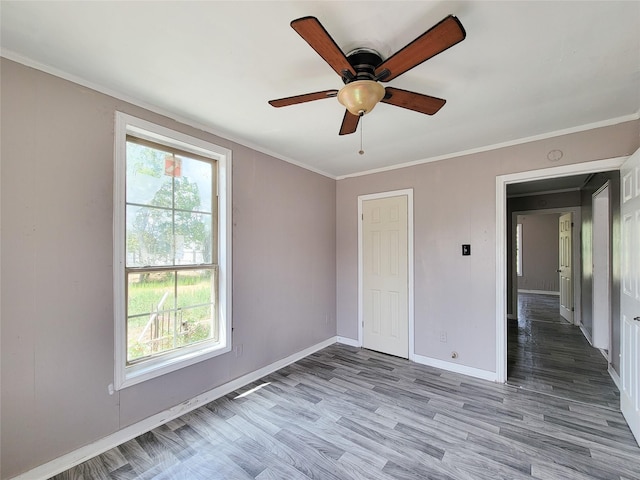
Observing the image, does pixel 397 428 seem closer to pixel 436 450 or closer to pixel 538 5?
pixel 436 450

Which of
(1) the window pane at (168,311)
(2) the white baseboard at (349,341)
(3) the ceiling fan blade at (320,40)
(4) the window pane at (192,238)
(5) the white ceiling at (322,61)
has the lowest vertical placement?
(2) the white baseboard at (349,341)

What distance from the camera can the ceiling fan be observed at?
1130 millimetres

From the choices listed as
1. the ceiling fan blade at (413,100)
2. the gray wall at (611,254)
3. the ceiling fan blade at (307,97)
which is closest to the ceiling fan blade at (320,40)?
the ceiling fan blade at (307,97)

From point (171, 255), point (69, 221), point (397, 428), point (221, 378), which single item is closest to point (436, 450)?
point (397, 428)

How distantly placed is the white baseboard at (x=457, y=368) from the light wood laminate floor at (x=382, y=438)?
11 cm

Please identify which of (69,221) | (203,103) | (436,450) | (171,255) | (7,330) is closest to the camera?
(7,330)

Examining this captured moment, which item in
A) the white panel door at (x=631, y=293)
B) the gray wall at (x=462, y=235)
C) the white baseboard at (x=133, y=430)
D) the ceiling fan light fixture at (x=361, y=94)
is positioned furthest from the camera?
the gray wall at (x=462, y=235)

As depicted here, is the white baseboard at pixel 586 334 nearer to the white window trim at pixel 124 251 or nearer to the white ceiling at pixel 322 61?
the white ceiling at pixel 322 61

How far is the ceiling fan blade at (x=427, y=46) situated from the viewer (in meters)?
1.09

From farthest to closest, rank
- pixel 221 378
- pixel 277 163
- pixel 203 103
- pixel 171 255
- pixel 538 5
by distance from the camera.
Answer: pixel 277 163 < pixel 221 378 < pixel 171 255 < pixel 203 103 < pixel 538 5

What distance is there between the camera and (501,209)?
9.78ft

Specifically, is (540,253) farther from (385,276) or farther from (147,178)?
(147,178)

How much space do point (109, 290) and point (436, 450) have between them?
2.58 metres

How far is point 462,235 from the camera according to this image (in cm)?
324
